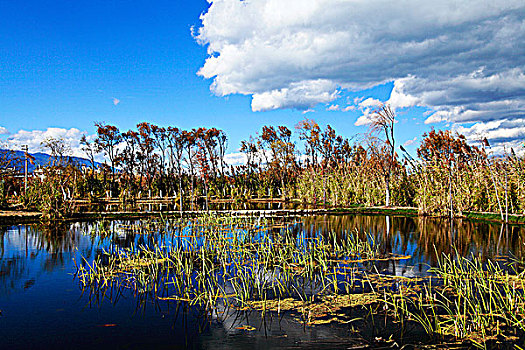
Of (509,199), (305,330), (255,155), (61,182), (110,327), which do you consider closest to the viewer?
(305,330)

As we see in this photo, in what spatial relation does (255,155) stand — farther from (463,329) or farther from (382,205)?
(463,329)

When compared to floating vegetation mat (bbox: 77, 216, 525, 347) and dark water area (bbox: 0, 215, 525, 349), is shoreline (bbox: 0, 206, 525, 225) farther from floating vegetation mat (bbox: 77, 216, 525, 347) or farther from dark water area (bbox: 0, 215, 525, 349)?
floating vegetation mat (bbox: 77, 216, 525, 347)

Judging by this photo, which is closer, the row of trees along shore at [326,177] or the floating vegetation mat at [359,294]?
the floating vegetation mat at [359,294]

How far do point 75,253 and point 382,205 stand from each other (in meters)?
20.9

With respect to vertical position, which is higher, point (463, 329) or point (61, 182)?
point (61, 182)

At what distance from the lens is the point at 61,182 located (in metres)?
21.8

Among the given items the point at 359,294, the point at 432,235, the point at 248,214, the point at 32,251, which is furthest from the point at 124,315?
the point at 248,214

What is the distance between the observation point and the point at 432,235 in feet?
45.6

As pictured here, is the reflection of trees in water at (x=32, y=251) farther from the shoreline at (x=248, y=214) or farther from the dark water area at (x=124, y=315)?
the shoreline at (x=248, y=214)

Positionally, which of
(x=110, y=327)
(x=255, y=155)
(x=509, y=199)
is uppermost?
(x=255, y=155)

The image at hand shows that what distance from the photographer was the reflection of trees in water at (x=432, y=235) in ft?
35.6

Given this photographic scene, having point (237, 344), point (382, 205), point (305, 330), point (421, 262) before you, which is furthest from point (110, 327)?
point (382, 205)

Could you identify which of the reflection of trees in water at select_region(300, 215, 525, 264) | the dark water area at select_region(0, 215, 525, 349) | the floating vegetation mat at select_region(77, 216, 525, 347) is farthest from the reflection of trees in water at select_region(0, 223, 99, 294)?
the reflection of trees in water at select_region(300, 215, 525, 264)

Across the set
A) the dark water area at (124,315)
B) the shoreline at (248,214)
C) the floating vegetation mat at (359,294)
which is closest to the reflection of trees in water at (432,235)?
the dark water area at (124,315)
